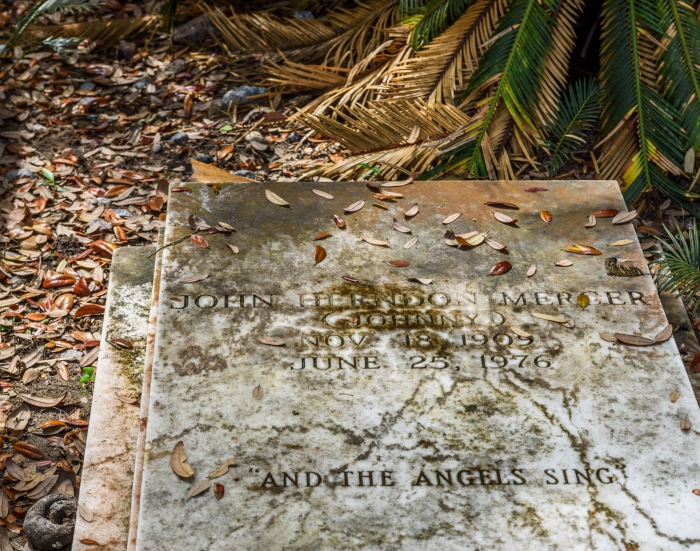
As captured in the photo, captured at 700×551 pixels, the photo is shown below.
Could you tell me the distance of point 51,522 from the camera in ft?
8.02

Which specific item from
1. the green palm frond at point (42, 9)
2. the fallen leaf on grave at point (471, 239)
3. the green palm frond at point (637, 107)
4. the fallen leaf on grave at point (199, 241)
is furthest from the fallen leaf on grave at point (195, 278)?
the green palm frond at point (42, 9)

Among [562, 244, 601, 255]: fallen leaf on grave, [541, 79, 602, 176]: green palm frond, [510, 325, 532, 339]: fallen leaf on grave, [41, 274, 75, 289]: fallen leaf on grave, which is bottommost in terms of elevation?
[510, 325, 532, 339]: fallen leaf on grave

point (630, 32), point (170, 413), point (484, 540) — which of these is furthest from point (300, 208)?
point (630, 32)

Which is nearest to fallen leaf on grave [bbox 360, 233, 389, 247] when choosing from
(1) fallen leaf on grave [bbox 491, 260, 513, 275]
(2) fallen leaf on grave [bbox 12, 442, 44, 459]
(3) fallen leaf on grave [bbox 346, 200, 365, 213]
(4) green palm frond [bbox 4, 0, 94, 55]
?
(3) fallen leaf on grave [bbox 346, 200, 365, 213]

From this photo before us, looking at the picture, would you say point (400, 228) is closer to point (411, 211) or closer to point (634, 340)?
point (411, 211)

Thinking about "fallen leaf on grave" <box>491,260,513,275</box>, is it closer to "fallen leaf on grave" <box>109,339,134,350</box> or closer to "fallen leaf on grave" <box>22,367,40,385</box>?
"fallen leaf on grave" <box>109,339,134,350</box>

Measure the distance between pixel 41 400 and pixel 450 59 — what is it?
2339 mm

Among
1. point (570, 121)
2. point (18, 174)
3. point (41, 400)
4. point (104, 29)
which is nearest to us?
point (41, 400)

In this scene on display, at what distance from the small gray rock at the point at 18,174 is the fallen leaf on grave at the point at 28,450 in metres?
1.69

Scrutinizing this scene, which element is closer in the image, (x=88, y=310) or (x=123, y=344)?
(x=123, y=344)

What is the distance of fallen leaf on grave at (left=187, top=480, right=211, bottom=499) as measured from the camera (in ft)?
6.86

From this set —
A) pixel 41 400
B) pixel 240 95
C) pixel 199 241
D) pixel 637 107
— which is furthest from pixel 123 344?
A: pixel 637 107

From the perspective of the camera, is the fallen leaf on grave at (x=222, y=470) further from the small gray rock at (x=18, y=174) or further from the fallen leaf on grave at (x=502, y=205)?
the small gray rock at (x=18, y=174)

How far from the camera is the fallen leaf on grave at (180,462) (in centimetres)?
213
